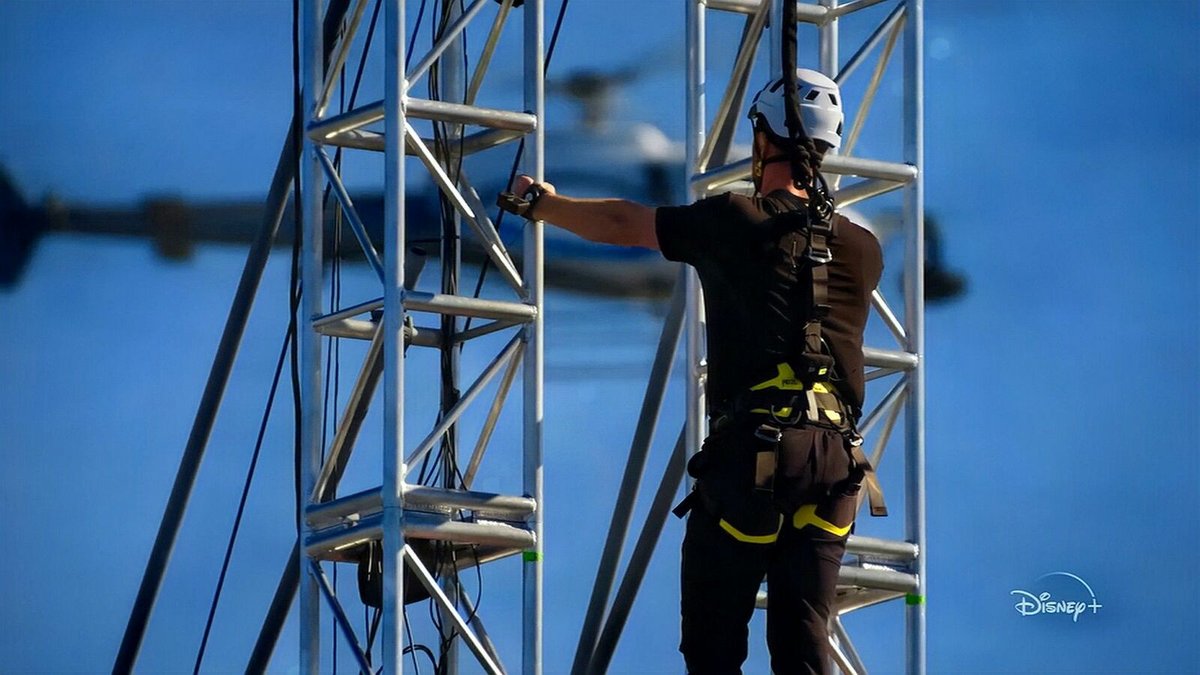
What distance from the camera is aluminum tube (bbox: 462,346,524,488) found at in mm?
5281

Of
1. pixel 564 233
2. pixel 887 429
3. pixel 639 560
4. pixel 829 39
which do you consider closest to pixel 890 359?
pixel 887 429

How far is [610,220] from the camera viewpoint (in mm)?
4375

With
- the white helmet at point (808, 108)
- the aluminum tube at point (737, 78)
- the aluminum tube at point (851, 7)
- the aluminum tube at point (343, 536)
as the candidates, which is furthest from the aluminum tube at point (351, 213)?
the aluminum tube at point (851, 7)

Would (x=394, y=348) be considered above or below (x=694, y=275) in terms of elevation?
below

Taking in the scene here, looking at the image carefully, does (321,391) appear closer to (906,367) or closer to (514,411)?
(906,367)

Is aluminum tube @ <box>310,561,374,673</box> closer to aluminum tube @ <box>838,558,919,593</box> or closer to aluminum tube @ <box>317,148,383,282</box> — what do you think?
aluminum tube @ <box>317,148,383,282</box>

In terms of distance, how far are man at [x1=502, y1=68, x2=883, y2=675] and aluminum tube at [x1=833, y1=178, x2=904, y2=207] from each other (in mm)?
1048

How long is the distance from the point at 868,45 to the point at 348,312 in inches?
66.1

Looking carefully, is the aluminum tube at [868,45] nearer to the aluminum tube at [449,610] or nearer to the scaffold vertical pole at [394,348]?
the scaffold vertical pole at [394,348]

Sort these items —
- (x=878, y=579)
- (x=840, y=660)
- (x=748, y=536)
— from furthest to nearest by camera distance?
1. (x=878, y=579)
2. (x=840, y=660)
3. (x=748, y=536)

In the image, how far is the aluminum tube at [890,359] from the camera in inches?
205

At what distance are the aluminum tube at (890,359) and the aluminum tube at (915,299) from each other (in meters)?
0.03

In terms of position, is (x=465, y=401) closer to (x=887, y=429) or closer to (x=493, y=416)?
(x=493, y=416)

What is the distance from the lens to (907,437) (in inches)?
209
